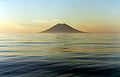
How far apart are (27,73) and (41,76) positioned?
0.84 metres

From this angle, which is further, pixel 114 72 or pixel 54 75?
pixel 114 72

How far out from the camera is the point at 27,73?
23.1 ft

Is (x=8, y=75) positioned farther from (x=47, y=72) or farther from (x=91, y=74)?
(x=91, y=74)

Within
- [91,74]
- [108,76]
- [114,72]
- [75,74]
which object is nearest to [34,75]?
[75,74]

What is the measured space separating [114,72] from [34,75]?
3.96 m

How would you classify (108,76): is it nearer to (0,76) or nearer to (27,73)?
(27,73)

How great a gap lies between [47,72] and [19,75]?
1352 mm

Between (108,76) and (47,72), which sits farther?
(47,72)

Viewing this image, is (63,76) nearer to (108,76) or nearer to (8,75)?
(108,76)

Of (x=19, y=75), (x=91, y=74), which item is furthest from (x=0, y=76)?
(x=91, y=74)

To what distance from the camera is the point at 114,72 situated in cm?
736

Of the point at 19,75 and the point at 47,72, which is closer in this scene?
the point at 19,75

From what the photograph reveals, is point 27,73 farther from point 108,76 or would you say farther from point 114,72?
point 114,72

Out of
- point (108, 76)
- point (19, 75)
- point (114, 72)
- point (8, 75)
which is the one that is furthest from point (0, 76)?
point (114, 72)
